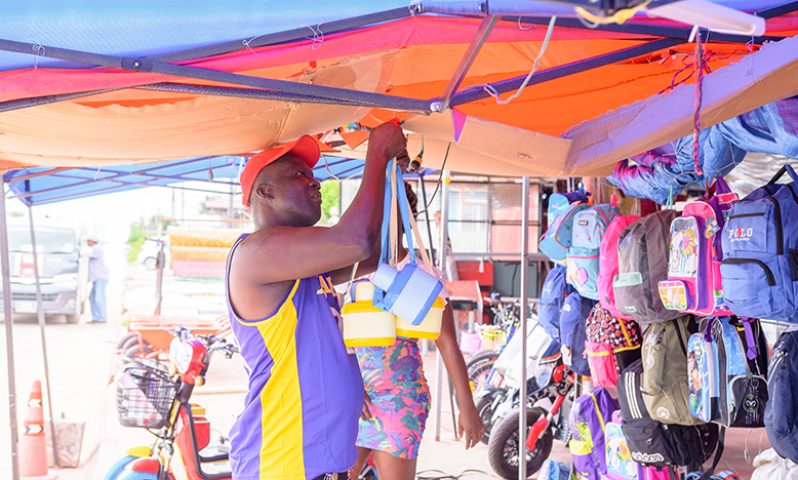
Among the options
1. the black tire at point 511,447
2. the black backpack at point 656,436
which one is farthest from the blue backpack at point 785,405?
the black tire at point 511,447

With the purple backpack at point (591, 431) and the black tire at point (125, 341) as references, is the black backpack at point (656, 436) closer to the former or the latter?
Answer: the purple backpack at point (591, 431)

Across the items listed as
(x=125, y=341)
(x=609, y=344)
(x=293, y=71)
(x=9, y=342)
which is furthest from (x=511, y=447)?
(x=125, y=341)

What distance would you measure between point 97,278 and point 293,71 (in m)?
15.8

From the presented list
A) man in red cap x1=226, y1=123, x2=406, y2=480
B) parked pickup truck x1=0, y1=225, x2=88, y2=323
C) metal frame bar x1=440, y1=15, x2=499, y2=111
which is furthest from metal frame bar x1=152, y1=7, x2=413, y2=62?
parked pickup truck x1=0, y1=225, x2=88, y2=323

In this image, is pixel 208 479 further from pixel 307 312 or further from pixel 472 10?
pixel 472 10

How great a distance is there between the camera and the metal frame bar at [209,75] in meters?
2.16

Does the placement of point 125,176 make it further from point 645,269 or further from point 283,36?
point 283,36

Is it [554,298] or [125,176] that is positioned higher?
[125,176]

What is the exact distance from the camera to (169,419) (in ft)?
17.5

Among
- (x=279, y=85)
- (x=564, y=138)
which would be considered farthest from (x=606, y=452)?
(x=279, y=85)

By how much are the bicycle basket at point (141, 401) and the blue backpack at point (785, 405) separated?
11.9 ft

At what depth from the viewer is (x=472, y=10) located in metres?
2.10

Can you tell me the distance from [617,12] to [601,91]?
10.1 feet

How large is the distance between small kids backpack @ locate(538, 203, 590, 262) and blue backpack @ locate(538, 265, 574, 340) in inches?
17.8
